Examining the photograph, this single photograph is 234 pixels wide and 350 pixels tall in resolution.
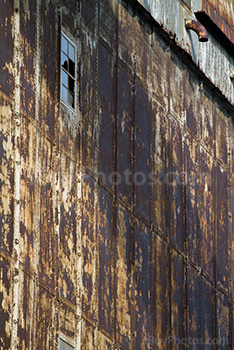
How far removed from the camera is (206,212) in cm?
2275

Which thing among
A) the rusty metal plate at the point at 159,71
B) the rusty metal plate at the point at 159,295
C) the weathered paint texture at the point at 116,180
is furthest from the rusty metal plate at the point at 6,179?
the rusty metal plate at the point at 159,71

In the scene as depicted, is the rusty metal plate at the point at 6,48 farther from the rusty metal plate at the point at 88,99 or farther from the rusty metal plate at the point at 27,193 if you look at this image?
the rusty metal plate at the point at 88,99

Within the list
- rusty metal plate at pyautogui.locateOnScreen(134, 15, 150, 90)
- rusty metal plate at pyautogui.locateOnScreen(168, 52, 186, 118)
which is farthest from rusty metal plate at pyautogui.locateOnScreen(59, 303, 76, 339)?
rusty metal plate at pyautogui.locateOnScreen(168, 52, 186, 118)

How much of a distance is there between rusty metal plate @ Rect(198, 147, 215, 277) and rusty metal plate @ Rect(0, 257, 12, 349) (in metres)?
8.15

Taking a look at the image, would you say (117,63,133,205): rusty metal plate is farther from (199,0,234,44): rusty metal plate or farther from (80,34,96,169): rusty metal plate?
(199,0,234,44): rusty metal plate

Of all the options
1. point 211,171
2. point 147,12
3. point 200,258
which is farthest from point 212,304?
point 147,12

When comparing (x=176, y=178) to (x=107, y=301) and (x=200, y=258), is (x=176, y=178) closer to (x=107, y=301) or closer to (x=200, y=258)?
(x=200, y=258)

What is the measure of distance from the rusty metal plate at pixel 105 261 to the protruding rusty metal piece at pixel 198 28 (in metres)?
5.11

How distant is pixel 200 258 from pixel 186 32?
472 centimetres

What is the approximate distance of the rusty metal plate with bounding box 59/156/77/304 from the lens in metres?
16.5

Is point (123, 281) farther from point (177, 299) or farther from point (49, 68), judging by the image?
point (49, 68)

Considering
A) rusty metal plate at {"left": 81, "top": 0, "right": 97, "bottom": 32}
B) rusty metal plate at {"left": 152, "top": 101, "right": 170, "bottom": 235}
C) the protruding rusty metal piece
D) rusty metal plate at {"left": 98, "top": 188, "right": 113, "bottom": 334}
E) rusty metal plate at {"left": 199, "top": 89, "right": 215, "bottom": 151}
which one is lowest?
rusty metal plate at {"left": 98, "top": 188, "right": 113, "bottom": 334}

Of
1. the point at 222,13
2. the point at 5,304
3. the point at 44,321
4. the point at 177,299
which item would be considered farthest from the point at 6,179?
the point at 222,13

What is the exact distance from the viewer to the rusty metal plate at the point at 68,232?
1645 cm
